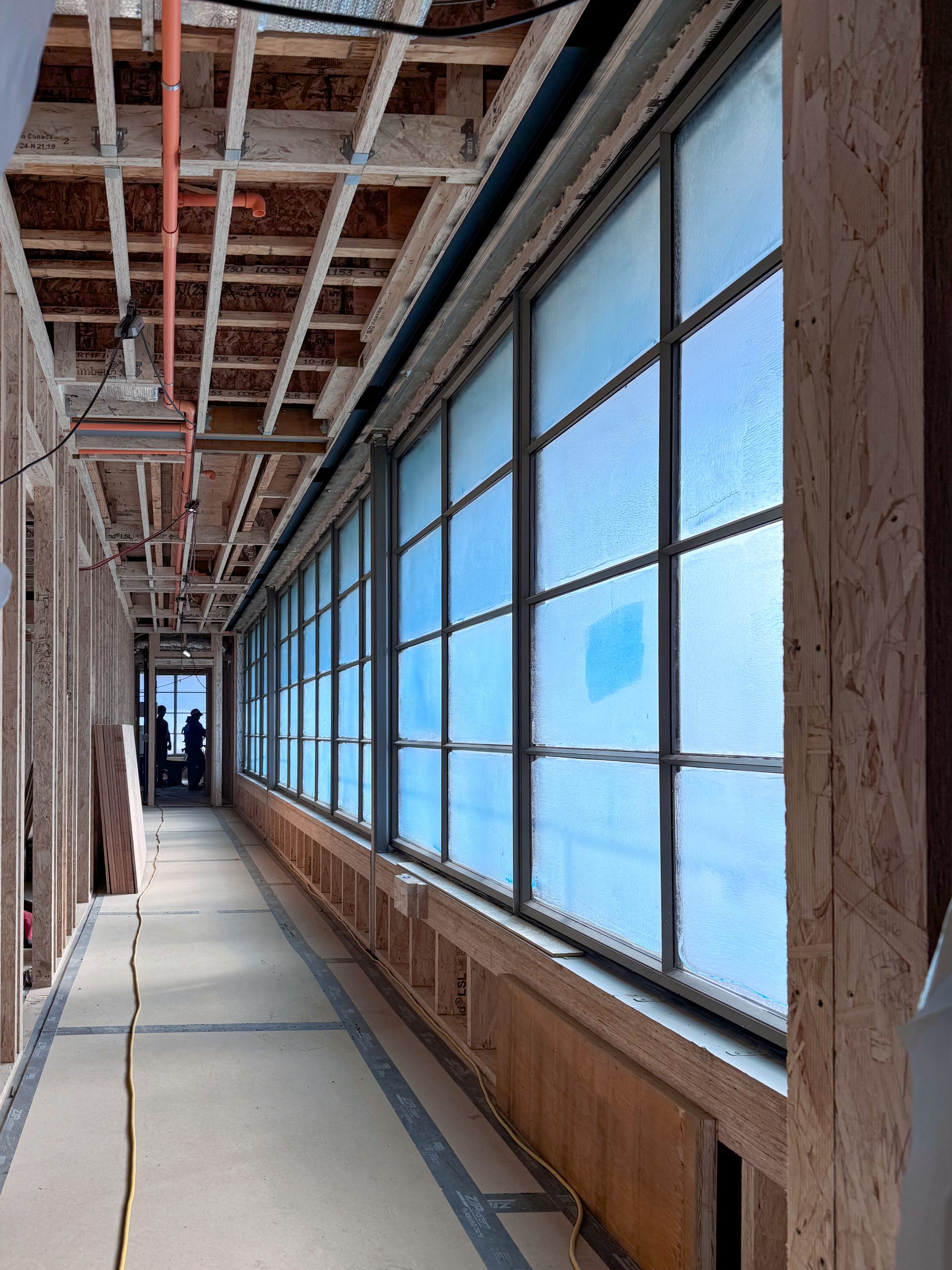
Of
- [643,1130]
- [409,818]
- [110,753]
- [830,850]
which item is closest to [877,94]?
[830,850]

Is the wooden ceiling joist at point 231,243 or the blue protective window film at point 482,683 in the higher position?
the wooden ceiling joist at point 231,243

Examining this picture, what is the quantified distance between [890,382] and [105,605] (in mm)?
11803

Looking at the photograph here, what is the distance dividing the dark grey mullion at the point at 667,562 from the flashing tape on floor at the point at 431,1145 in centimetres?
99

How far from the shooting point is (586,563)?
14.1 feet

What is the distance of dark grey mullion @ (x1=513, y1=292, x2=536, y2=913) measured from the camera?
4895 millimetres

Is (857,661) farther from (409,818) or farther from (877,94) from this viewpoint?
(409,818)

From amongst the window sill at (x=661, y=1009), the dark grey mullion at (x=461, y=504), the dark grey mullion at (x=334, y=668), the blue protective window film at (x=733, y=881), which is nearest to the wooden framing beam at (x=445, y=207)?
the dark grey mullion at (x=461, y=504)

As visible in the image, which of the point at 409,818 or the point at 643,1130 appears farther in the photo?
the point at 409,818

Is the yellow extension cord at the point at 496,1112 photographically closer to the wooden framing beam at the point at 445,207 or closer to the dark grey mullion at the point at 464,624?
the dark grey mullion at the point at 464,624

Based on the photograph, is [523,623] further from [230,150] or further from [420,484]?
[420,484]

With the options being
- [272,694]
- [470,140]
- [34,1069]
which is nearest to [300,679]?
[272,694]

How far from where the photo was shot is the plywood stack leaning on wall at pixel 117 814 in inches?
437

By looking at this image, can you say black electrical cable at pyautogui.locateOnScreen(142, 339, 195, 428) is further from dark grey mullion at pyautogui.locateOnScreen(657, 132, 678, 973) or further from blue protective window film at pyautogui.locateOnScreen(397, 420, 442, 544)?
dark grey mullion at pyautogui.locateOnScreen(657, 132, 678, 973)

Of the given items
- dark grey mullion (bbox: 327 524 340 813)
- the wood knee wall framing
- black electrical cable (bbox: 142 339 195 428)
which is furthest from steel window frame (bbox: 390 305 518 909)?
dark grey mullion (bbox: 327 524 340 813)
